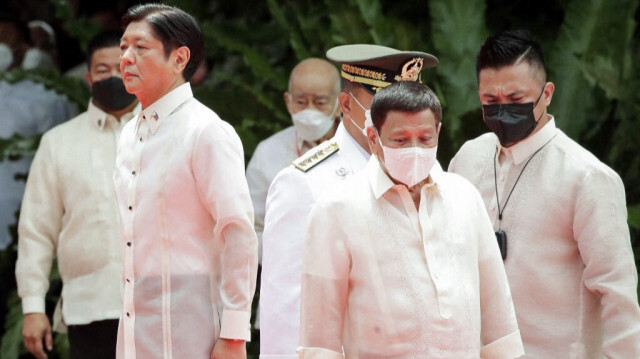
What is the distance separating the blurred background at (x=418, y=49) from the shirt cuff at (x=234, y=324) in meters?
3.05

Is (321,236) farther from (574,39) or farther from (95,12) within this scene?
(95,12)

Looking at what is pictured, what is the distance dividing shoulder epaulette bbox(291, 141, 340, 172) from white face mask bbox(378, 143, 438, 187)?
0.64m

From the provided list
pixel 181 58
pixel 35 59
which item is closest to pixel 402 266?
pixel 181 58

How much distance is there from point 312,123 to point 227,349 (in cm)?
237

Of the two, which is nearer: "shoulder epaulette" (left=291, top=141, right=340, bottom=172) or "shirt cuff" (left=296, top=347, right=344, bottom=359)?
"shirt cuff" (left=296, top=347, right=344, bottom=359)

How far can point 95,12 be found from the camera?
8477 mm

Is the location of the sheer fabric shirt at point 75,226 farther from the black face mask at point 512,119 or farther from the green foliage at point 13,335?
the black face mask at point 512,119

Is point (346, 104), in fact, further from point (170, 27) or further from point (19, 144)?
point (19, 144)

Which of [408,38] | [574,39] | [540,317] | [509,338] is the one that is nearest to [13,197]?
[408,38]

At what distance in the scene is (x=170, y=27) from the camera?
4250mm

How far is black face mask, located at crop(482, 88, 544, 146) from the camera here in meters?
4.70

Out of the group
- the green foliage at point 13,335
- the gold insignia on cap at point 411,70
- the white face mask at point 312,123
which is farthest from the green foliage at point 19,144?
the gold insignia on cap at point 411,70

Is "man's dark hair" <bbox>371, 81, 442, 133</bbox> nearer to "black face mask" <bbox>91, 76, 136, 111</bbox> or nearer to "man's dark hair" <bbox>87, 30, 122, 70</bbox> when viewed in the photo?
"black face mask" <bbox>91, 76, 136, 111</bbox>

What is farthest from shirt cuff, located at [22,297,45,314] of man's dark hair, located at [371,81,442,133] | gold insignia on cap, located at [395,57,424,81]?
man's dark hair, located at [371,81,442,133]
